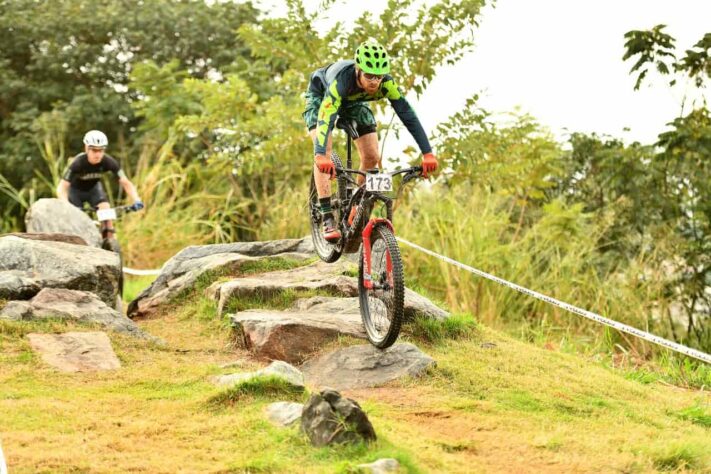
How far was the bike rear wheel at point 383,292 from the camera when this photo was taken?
6.61 meters

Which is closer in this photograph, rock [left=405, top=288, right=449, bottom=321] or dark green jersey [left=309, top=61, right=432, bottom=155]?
dark green jersey [left=309, top=61, right=432, bottom=155]

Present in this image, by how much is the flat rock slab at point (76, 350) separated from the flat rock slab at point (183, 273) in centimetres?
223

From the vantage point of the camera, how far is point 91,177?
12281mm

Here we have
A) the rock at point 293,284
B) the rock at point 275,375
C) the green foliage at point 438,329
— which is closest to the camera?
the rock at point 275,375

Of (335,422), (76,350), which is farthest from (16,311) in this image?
(335,422)

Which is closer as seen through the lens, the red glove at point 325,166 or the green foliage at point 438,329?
the red glove at point 325,166

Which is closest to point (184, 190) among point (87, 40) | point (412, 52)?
point (412, 52)

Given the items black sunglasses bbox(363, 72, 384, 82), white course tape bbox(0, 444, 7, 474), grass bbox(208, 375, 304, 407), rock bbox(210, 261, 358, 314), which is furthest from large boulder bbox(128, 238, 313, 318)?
white course tape bbox(0, 444, 7, 474)

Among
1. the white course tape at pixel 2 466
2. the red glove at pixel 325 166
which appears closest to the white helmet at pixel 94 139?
the red glove at pixel 325 166

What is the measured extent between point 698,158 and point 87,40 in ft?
54.9

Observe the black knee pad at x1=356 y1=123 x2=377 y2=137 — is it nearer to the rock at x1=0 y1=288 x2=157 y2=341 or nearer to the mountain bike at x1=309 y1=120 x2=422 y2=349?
the mountain bike at x1=309 y1=120 x2=422 y2=349

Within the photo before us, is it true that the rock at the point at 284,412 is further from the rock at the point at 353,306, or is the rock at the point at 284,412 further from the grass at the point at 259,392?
the rock at the point at 353,306

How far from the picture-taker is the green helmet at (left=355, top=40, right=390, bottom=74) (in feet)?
22.7

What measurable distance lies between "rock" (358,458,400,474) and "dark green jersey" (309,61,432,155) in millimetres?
3143
